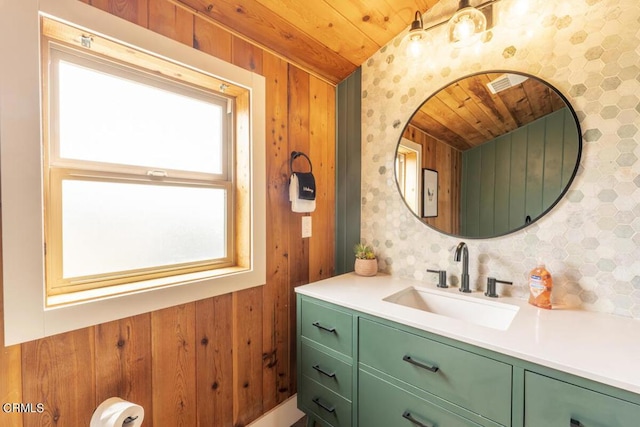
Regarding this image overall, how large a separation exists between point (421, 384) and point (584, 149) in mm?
1203

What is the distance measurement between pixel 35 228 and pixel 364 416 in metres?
1.48

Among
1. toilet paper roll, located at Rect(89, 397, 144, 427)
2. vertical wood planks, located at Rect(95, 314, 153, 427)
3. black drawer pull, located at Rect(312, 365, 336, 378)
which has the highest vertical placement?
vertical wood planks, located at Rect(95, 314, 153, 427)

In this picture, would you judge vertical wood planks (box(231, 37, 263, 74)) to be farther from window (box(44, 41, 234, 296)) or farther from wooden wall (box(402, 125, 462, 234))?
wooden wall (box(402, 125, 462, 234))

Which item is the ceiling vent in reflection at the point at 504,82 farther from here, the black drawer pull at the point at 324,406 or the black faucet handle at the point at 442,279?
the black drawer pull at the point at 324,406

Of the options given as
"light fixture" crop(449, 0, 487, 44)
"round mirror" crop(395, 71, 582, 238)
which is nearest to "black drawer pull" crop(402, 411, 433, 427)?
"round mirror" crop(395, 71, 582, 238)

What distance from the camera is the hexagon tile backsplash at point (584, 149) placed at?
114 centimetres

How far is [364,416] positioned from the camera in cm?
130

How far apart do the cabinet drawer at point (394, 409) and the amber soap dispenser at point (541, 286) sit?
0.61 metres

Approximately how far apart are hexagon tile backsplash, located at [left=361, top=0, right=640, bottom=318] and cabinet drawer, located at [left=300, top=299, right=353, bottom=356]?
2.21ft

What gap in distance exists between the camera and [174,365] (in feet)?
4.21

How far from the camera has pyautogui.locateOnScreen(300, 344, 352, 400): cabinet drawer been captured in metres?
1.38

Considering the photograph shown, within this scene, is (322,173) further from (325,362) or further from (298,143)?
(325,362)

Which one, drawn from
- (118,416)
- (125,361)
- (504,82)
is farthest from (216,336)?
(504,82)

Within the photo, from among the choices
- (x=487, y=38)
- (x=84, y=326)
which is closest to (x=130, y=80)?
(x=84, y=326)
